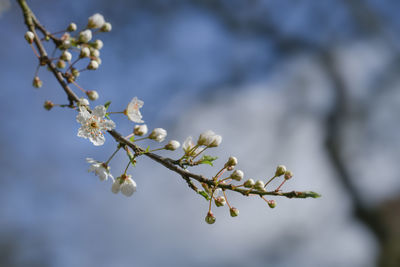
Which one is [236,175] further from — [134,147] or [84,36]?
[84,36]

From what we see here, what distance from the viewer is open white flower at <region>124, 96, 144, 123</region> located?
95cm

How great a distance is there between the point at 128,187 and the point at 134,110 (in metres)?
0.21

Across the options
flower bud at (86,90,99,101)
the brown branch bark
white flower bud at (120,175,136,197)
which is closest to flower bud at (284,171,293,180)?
the brown branch bark

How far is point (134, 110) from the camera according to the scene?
974mm

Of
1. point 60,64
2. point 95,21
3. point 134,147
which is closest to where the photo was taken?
point 134,147

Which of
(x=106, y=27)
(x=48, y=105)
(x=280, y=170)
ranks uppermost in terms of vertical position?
(x=106, y=27)

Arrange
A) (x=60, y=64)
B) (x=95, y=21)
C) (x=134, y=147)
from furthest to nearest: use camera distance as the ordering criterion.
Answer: (x=95, y=21) < (x=60, y=64) < (x=134, y=147)

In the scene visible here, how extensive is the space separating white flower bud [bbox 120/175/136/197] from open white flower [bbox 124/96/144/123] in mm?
155

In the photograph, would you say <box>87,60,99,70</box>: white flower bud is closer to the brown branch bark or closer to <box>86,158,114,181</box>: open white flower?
the brown branch bark

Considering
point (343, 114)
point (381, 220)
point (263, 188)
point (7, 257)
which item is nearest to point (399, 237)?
point (381, 220)

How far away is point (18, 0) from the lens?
32.6 inches

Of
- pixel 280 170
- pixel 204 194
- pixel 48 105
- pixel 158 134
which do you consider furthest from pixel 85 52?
pixel 280 170

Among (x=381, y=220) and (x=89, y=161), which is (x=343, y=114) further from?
(x=89, y=161)

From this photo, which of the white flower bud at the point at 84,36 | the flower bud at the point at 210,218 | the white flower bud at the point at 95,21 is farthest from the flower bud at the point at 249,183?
the white flower bud at the point at 95,21
